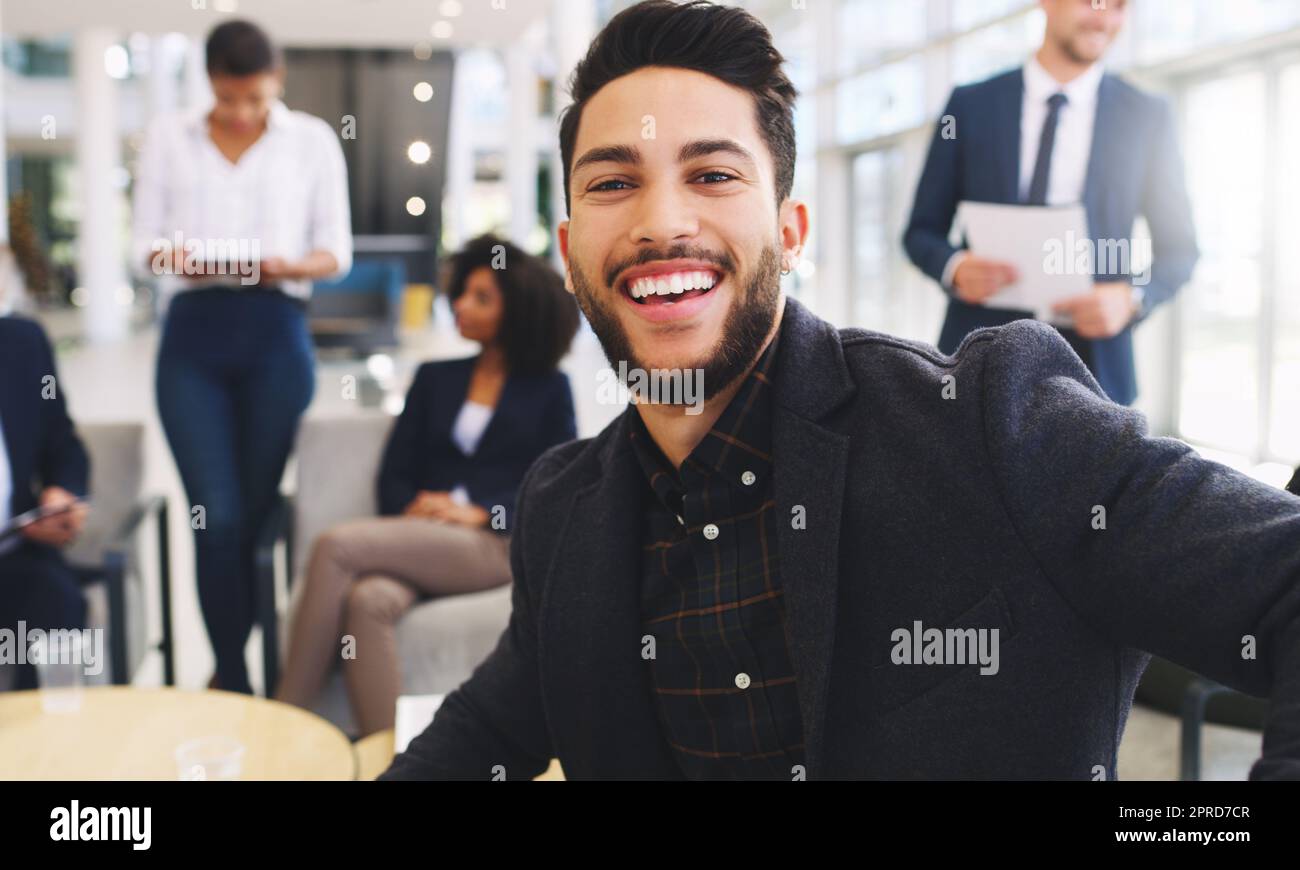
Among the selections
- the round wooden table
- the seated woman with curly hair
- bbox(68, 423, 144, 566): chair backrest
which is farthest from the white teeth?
bbox(68, 423, 144, 566): chair backrest

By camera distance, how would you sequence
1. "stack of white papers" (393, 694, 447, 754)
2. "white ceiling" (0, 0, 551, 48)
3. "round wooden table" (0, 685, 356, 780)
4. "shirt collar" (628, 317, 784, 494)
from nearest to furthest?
"shirt collar" (628, 317, 784, 494) < "stack of white papers" (393, 694, 447, 754) < "round wooden table" (0, 685, 356, 780) < "white ceiling" (0, 0, 551, 48)

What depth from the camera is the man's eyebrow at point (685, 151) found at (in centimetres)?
104

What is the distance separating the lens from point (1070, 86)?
2.38 meters

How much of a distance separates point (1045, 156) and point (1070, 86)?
14 centimetres

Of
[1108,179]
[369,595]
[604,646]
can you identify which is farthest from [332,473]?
[604,646]

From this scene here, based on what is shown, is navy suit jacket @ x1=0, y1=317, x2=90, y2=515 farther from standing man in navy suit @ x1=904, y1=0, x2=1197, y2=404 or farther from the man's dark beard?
the man's dark beard

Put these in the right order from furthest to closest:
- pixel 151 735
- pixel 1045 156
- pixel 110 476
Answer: pixel 110 476 < pixel 1045 156 < pixel 151 735

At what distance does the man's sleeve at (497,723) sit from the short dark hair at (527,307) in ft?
6.73

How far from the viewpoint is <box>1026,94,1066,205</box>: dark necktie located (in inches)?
93.9

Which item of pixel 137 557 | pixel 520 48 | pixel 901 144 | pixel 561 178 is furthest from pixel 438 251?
pixel 561 178

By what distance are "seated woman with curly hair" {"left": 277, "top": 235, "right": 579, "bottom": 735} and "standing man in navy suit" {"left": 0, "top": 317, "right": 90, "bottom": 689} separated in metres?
0.59

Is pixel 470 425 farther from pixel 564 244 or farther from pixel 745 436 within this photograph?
pixel 745 436

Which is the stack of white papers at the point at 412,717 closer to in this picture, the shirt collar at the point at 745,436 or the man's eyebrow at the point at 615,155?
the shirt collar at the point at 745,436

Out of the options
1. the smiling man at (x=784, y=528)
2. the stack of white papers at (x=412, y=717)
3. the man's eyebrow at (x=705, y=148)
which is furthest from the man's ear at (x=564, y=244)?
the stack of white papers at (x=412, y=717)
